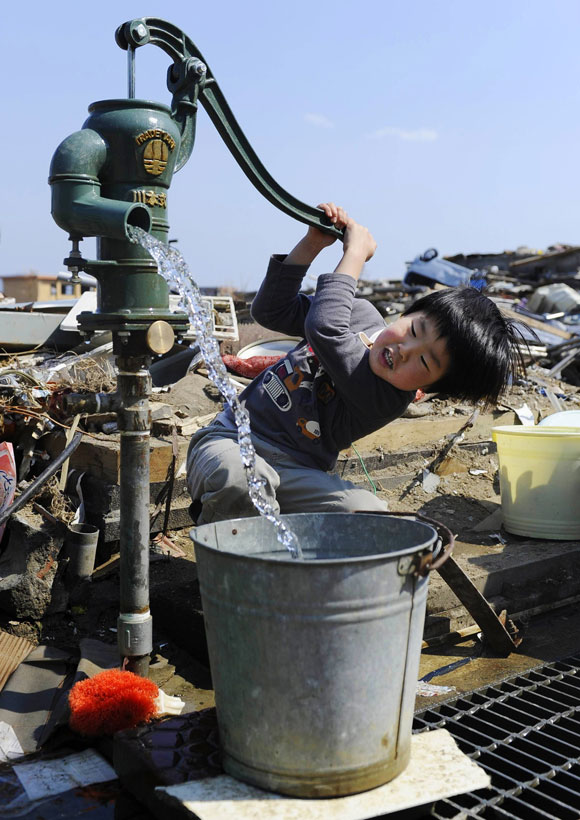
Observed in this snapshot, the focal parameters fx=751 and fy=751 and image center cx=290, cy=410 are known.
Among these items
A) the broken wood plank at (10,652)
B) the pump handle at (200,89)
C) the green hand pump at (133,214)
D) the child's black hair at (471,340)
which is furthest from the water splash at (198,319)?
the broken wood plank at (10,652)

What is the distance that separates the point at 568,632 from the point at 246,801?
190 cm

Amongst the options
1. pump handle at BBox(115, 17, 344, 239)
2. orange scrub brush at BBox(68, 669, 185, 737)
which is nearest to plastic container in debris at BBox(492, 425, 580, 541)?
pump handle at BBox(115, 17, 344, 239)

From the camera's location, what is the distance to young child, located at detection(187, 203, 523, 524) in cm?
233

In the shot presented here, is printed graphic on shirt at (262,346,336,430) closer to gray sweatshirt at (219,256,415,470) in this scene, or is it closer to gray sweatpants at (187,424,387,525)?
gray sweatshirt at (219,256,415,470)

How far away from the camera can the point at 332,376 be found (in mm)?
2426

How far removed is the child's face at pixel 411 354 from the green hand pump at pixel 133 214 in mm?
634

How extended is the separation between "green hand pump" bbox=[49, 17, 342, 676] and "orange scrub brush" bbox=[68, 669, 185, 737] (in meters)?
0.13

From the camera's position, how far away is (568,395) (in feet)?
18.7

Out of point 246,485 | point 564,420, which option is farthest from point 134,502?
point 564,420

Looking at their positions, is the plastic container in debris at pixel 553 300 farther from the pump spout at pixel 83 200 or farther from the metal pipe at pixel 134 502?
the pump spout at pixel 83 200

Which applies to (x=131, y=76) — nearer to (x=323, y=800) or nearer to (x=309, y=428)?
(x=309, y=428)

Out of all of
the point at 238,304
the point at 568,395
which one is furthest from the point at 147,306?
the point at 238,304

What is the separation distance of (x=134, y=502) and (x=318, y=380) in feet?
2.70

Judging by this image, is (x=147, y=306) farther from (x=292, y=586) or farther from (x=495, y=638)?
(x=495, y=638)
